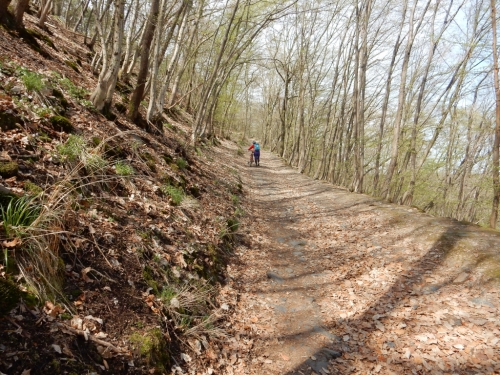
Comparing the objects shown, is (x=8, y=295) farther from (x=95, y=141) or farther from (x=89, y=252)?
(x=95, y=141)

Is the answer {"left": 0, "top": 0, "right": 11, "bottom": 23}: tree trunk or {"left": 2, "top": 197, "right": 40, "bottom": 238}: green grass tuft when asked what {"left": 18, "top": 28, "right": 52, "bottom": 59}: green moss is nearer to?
{"left": 0, "top": 0, "right": 11, "bottom": 23}: tree trunk

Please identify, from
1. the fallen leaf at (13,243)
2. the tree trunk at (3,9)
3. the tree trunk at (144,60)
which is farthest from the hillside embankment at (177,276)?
the tree trunk at (144,60)

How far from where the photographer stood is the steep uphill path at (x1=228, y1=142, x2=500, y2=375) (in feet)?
12.1

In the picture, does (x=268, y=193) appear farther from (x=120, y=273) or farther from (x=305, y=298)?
(x=120, y=273)

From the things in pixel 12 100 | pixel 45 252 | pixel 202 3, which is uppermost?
pixel 202 3

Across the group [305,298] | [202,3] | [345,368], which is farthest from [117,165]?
[202,3]

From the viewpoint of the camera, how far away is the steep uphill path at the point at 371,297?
12.1 ft

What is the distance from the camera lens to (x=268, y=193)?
12.8m

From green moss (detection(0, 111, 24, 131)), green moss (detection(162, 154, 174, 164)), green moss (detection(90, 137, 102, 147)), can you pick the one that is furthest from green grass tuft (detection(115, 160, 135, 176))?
green moss (detection(162, 154, 174, 164))

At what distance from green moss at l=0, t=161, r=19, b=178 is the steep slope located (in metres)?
0.01

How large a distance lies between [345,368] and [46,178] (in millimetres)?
4563

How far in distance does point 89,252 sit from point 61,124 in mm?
2785

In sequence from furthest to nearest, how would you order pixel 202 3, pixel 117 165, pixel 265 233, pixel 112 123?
pixel 202 3, pixel 265 233, pixel 112 123, pixel 117 165

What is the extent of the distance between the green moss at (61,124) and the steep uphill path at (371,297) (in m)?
4.00
